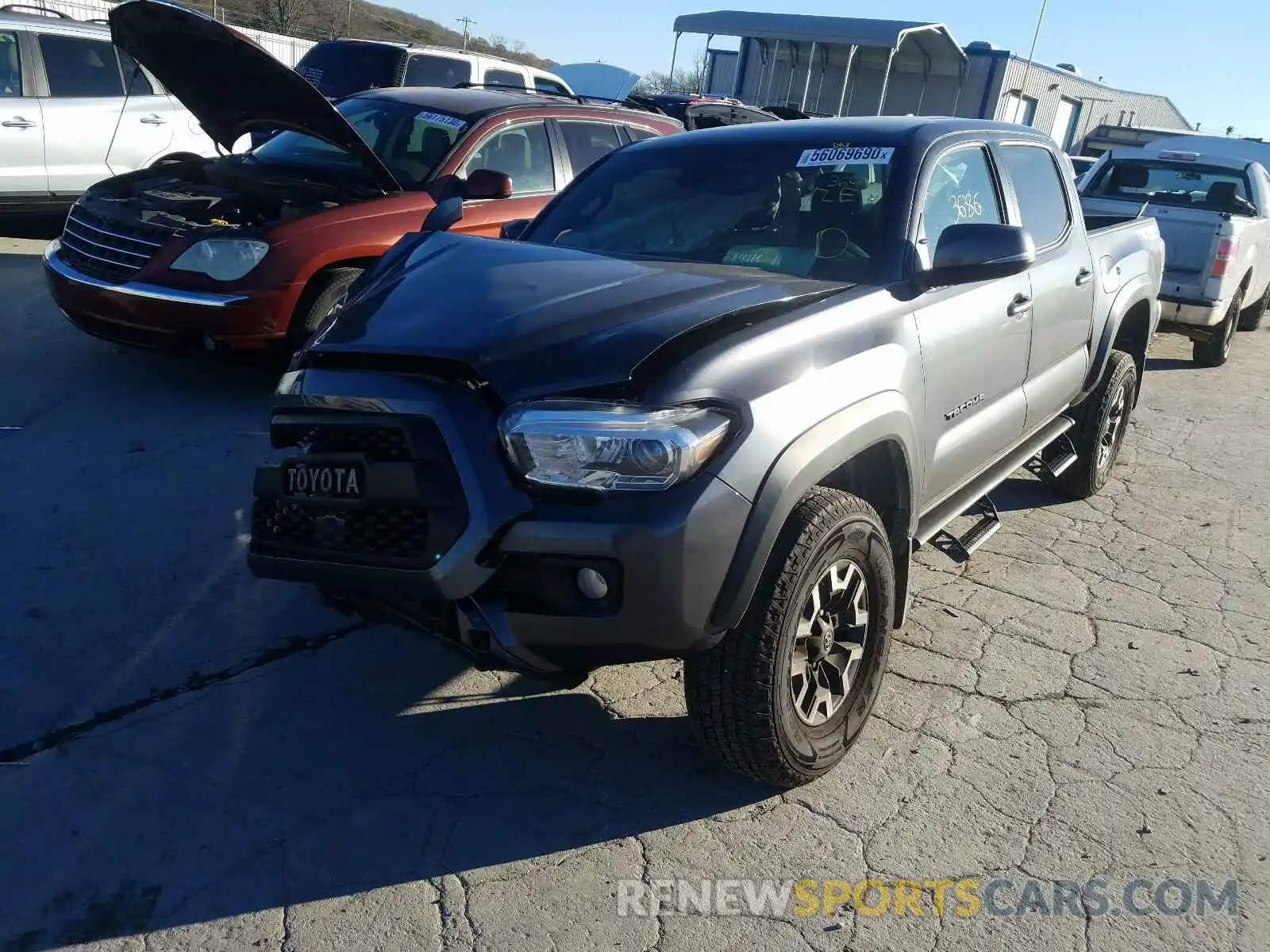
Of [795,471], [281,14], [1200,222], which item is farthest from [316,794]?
[281,14]

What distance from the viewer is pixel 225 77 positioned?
19.0ft

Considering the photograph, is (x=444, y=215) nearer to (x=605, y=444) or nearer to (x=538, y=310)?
(x=538, y=310)

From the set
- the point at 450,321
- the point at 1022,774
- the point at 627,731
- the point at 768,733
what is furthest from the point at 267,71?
the point at 1022,774

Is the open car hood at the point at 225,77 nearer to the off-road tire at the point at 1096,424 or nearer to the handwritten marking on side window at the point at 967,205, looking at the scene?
the handwritten marking on side window at the point at 967,205

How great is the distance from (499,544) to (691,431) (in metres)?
0.52

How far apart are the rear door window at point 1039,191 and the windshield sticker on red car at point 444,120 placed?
352cm

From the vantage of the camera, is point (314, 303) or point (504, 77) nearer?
point (314, 303)

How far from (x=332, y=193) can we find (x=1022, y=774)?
4875mm

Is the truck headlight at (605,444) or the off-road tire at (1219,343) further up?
the truck headlight at (605,444)

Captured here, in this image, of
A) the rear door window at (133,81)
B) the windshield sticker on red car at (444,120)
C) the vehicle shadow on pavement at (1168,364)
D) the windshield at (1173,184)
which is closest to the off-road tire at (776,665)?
the windshield sticker on red car at (444,120)

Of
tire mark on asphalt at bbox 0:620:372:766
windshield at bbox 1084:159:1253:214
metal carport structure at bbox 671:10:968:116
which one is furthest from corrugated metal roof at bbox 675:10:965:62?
tire mark on asphalt at bbox 0:620:372:766

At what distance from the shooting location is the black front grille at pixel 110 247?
567 cm

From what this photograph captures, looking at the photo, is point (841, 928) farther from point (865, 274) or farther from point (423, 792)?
point (865, 274)

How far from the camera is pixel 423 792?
9.69 feet
